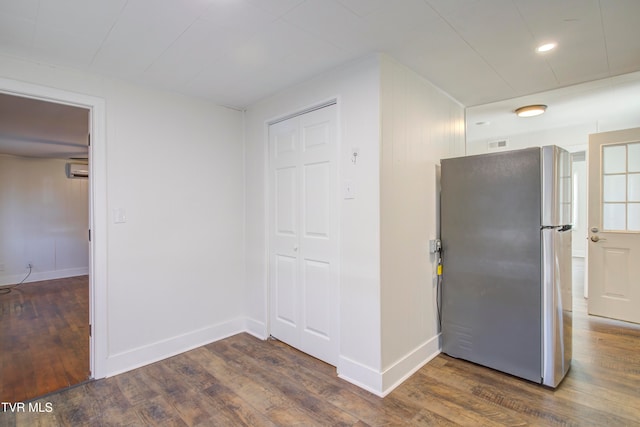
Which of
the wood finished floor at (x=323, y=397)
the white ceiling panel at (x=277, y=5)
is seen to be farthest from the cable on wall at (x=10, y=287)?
the white ceiling panel at (x=277, y=5)

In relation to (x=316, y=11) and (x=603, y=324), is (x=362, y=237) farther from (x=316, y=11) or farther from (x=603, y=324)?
(x=603, y=324)

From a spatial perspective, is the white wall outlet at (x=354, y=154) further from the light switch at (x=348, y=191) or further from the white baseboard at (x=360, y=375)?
the white baseboard at (x=360, y=375)

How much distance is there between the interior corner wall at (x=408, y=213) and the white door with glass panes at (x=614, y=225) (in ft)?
6.94

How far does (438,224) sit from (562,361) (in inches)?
51.4

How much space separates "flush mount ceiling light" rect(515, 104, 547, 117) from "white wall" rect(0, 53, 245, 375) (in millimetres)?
→ 3126

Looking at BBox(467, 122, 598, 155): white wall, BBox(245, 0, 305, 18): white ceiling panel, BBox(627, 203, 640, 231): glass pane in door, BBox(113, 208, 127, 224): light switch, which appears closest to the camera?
BBox(245, 0, 305, 18): white ceiling panel

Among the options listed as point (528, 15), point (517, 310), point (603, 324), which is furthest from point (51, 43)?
point (603, 324)

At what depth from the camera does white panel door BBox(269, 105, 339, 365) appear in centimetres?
248

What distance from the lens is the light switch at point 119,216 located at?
2.47 m

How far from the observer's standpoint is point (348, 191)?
2287mm

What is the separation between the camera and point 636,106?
343 cm

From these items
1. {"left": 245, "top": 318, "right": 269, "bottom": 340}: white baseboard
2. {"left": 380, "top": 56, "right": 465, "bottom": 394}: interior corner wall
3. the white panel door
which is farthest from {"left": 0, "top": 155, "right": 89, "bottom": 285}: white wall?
{"left": 380, "top": 56, "right": 465, "bottom": 394}: interior corner wall

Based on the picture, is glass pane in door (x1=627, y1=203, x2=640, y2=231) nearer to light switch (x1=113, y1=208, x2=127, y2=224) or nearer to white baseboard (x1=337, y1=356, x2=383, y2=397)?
white baseboard (x1=337, y1=356, x2=383, y2=397)

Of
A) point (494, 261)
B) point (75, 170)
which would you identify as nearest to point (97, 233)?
point (494, 261)
